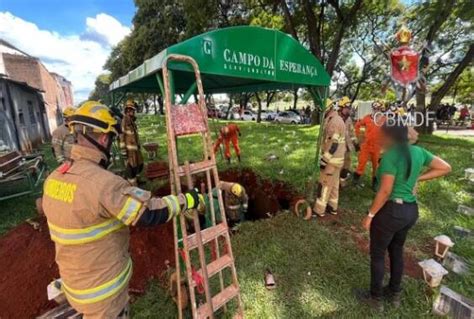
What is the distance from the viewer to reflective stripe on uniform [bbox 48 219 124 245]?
1591mm

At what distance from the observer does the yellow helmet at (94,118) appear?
5.34 ft

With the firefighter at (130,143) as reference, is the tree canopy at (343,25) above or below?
above

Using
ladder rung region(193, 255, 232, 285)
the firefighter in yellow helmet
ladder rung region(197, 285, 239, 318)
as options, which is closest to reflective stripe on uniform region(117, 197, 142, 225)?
the firefighter in yellow helmet

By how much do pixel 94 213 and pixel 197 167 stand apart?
973 millimetres

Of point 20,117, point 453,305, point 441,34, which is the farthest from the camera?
point 441,34

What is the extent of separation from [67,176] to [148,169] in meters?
5.49

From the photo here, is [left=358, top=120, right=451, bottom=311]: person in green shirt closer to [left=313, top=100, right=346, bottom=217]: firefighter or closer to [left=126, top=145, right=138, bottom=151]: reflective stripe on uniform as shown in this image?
[left=313, top=100, right=346, bottom=217]: firefighter

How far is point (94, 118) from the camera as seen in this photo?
164 cm

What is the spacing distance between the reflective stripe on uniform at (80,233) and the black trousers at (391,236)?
2.29 meters

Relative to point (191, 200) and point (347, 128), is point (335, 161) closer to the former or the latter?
point (347, 128)

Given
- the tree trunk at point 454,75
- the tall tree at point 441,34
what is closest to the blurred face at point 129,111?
the tall tree at point 441,34

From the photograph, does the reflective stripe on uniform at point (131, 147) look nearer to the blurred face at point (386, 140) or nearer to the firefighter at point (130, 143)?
the firefighter at point (130, 143)

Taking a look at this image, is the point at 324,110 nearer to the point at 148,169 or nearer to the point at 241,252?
the point at 241,252

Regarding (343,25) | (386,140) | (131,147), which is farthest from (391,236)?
(343,25)
